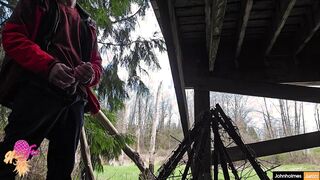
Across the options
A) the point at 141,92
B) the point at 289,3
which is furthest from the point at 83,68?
the point at 141,92

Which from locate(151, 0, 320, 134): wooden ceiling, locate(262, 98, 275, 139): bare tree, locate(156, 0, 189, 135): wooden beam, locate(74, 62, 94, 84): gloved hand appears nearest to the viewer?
locate(74, 62, 94, 84): gloved hand

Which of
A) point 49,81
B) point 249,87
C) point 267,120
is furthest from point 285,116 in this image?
point 49,81

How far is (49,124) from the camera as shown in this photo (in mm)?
1257

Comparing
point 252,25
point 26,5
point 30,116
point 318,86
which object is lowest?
point 30,116

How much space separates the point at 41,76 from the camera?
4.10 feet

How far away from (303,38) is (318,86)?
0.96 m

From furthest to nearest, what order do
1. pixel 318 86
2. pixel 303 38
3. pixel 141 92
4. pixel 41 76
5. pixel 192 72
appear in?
1. pixel 141 92
2. pixel 318 86
3. pixel 192 72
4. pixel 303 38
5. pixel 41 76

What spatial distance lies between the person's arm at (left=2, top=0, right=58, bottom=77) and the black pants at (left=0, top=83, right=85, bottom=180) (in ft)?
0.31

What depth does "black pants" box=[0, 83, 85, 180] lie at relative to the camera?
46.1 inches

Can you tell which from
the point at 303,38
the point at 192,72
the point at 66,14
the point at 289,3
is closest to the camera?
the point at 66,14

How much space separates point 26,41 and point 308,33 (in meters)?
2.10

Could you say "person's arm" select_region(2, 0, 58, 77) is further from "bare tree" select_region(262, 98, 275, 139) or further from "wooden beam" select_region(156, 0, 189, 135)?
"bare tree" select_region(262, 98, 275, 139)

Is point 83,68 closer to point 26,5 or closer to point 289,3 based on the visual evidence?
point 26,5

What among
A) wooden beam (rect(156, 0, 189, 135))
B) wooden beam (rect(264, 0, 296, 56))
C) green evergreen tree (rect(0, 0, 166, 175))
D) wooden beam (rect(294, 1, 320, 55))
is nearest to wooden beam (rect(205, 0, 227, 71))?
wooden beam (rect(156, 0, 189, 135))
